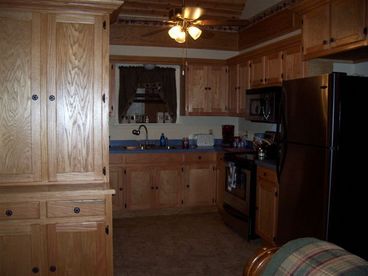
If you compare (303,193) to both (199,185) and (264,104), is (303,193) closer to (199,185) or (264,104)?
(264,104)

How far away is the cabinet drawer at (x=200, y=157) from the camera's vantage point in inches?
210

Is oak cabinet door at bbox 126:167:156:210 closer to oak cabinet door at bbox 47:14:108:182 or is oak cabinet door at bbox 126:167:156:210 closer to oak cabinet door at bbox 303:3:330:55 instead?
oak cabinet door at bbox 47:14:108:182

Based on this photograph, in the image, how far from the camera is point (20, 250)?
2.67 meters

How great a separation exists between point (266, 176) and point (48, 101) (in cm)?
235

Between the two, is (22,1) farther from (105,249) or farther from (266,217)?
(266,217)

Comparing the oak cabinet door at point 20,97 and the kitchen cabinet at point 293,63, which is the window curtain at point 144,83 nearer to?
the kitchen cabinet at point 293,63

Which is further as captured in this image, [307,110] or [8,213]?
[307,110]

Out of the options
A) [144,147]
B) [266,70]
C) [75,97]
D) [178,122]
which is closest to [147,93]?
[178,122]

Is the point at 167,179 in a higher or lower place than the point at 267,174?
lower

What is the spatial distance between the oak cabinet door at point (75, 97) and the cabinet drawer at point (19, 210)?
1.01ft

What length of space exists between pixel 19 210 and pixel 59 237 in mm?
351

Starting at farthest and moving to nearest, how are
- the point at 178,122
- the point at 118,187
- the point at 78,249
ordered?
the point at 178,122, the point at 118,187, the point at 78,249

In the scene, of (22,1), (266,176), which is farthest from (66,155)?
(266,176)

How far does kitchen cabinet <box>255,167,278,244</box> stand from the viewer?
3.79m
